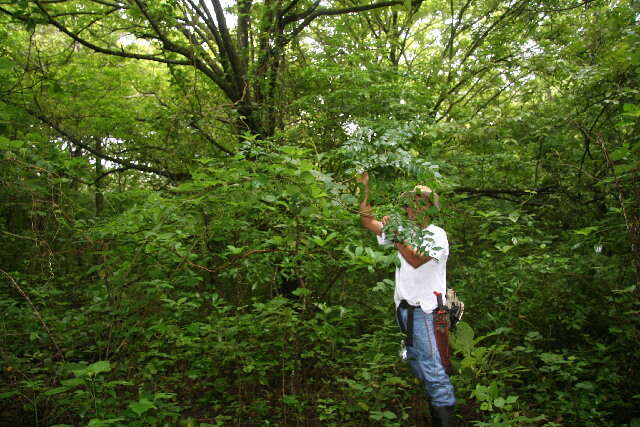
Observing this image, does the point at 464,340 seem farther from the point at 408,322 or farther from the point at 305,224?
the point at 305,224

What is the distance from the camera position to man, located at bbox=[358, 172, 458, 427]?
3.12 metres

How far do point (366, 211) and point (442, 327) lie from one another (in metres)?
1.05

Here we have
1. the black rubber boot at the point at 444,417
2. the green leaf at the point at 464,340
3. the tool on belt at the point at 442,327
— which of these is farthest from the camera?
the green leaf at the point at 464,340

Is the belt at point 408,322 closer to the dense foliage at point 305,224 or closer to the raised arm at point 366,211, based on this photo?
the dense foliage at point 305,224

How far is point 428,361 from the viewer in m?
3.21

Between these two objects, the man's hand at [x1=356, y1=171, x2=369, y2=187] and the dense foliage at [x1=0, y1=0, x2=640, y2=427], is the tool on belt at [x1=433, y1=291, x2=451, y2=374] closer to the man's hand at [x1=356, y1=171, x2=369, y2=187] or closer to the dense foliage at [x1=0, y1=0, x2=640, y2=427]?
the dense foliage at [x1=0, y1=0, x2=640, y2=427]

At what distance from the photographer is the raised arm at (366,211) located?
311 centimetres

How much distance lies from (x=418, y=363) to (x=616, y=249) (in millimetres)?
3053

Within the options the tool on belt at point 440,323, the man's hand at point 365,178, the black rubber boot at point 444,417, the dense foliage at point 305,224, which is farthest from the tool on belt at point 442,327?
the man's hand at point 365,178

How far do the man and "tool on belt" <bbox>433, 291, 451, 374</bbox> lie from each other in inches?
1.4

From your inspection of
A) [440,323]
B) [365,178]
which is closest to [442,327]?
[440,323]

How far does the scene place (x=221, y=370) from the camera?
4.64 meters

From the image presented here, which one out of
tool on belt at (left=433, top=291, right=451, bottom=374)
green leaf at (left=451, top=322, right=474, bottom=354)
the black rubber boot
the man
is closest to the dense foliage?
green leaf at (left=451, top=322, right=474, bottom=354)

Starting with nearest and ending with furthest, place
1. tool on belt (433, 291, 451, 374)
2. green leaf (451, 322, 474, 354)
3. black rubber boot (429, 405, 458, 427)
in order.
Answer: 1. black rubber boot (429, 405, 458, 427)
2. tool on belt (433, 291, 451, 374)
3. green leaf (451, 322, 474, 354)
